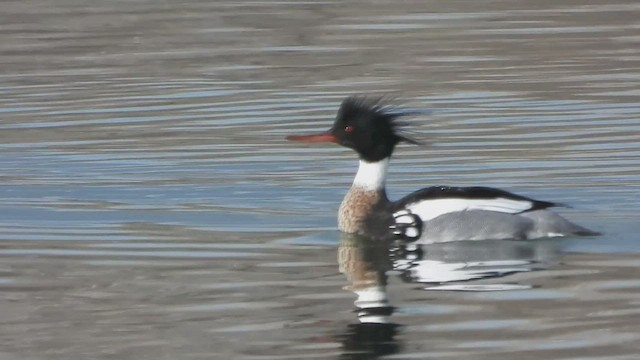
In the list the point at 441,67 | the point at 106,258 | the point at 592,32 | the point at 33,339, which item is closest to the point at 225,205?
the point at 106,258

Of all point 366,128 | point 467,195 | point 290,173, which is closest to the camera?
point 467,195

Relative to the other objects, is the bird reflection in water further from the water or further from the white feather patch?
the white feather patch

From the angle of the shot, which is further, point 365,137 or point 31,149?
point 31,149

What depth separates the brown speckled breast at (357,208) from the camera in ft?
42.4

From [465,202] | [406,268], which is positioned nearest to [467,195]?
[465,202]

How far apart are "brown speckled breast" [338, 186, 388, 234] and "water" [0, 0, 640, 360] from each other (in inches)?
5.7

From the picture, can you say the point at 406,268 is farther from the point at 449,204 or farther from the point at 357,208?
the point at 357,208

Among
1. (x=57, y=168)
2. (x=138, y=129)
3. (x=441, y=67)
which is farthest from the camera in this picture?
(x=441, y=67)

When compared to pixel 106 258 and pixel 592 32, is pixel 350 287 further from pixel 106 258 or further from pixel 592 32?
pixel 592 32

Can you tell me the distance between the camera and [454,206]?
1249 cm

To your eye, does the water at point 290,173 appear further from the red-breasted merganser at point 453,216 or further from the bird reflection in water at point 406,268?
the red-breasted merganser at point 453,216

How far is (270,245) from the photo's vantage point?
12.3m

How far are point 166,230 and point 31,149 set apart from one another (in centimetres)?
383

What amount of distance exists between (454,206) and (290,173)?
9.54ft
